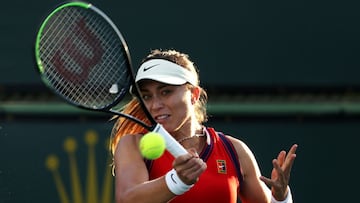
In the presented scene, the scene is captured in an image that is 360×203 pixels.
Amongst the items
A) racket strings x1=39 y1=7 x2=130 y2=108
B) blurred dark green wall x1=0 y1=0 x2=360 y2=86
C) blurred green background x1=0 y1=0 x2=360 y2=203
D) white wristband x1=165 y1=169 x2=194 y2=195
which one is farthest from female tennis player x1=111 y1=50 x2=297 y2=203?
blurred dark green wall x1=0 y1=0 x2=360 y2=86

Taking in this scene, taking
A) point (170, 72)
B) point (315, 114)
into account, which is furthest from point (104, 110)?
point (315, 114)

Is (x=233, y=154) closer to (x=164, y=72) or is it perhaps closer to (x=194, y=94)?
(x=194, y=94)

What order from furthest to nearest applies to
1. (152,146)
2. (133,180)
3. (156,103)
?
(156,103) → (133,180) → (152,146)

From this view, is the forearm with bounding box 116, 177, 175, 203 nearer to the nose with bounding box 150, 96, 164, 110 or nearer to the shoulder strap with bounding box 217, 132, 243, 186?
the nose with bounding box 150, 96, 164, 110

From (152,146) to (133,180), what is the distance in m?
0.23

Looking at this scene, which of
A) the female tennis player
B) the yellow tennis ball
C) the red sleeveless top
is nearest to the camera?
the yellow tennis ball

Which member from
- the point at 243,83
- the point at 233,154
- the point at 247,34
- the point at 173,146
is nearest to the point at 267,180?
the point at 233,154

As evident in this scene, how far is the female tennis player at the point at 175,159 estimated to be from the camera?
10.3ft

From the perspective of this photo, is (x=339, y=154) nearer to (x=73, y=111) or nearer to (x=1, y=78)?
(x=73, y=111)

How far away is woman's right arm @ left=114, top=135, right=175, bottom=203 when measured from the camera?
307 cm

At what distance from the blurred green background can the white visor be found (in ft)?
6.08

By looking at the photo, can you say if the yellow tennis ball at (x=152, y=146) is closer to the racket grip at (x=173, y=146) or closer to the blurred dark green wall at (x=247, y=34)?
the racket grip at (x=173, y=146)

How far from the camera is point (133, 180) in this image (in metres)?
3.17

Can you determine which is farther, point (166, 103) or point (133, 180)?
point (166, 103)
